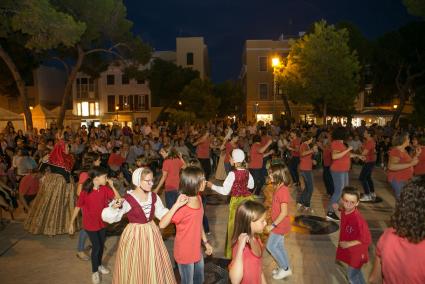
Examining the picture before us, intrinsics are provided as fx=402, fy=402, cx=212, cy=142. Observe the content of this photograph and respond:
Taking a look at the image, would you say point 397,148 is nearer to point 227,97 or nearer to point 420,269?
point 420,269

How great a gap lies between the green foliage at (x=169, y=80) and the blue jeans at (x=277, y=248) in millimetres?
37255

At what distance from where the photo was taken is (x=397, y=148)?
6.65 metres

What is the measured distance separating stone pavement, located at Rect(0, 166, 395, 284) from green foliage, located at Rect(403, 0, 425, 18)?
1001cm

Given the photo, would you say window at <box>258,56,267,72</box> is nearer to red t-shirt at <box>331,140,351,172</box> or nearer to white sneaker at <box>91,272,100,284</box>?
red t-shirt at <box>331,140,351,172</box>

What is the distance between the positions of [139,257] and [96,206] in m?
1.53

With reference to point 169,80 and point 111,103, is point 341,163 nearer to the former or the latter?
point 169,80

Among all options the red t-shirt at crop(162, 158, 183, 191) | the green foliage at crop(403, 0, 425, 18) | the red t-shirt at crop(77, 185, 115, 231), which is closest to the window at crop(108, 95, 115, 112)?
the green foliage at crop(403, 0, 425, 18)

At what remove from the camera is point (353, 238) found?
399 centimetres

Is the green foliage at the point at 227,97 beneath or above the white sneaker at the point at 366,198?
above

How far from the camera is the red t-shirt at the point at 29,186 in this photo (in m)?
8.52

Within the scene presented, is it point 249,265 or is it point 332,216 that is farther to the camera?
point 332,216

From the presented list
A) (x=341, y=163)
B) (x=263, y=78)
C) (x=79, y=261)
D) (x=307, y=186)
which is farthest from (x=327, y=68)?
(x=79, y=261)

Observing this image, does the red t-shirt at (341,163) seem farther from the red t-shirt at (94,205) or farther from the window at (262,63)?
the window at (262,63)

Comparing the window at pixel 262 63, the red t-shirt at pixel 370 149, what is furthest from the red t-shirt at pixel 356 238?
the window at pixel 262 63
